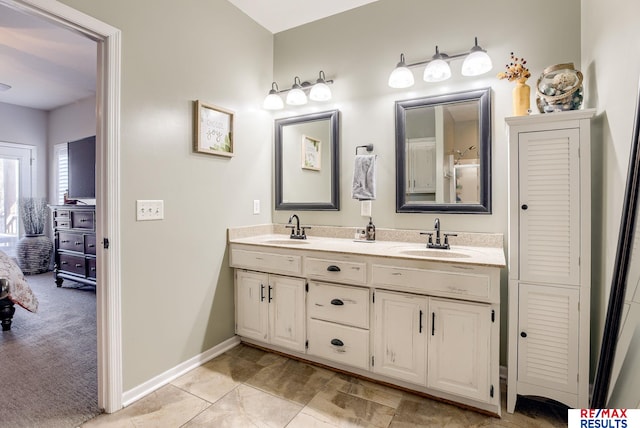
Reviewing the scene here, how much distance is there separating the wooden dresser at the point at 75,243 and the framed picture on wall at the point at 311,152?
9.35 ft

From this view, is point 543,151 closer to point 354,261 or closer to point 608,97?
point 608,97

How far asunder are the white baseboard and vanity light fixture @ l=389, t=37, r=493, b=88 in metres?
2.34

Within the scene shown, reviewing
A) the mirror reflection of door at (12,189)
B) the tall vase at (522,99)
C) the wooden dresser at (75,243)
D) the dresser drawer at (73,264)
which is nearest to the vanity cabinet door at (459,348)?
the tall vase at (522,99)

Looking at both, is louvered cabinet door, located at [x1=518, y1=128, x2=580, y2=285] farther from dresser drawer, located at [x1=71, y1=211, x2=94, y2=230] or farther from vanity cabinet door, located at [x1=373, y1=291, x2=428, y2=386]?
dresser drawer, located at [x1=71, y1=211, x2=94, y2=230]

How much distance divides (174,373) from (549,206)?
245cm

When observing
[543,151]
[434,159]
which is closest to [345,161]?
[434,159]

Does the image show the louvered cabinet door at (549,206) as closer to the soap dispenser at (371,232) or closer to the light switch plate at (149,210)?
the soap dispenser at (371,232)

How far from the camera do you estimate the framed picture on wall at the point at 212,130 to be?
2.18 metres

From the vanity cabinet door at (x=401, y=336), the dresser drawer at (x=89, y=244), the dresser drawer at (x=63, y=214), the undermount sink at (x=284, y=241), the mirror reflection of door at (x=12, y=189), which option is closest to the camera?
the vanity cabinet door at (x=401, y=336)

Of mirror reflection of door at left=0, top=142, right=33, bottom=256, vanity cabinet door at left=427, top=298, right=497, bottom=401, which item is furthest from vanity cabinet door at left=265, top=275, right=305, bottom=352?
mirror reflection of door at left=0, top=142, right=33, bottom=256

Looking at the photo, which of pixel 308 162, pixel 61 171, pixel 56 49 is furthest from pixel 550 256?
pixel 61 171

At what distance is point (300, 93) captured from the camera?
2.69m

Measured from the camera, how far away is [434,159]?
90.0 inches

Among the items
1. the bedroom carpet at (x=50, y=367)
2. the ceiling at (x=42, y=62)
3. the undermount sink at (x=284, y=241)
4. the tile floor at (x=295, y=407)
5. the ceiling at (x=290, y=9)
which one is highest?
the ceiling at (x=290, y=9)
